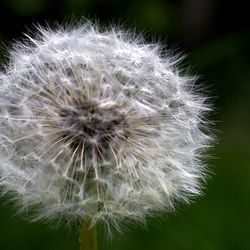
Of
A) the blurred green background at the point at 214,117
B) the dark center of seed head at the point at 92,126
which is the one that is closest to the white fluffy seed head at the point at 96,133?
the dark center of seed head at the point at 92,126

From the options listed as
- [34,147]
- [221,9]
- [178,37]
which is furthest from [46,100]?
[221,9]

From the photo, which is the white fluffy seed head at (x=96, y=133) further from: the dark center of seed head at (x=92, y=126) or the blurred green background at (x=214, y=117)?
the blurred green background at (x=214, y=117)

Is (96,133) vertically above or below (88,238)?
above

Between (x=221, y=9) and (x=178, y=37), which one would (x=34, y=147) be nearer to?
(x=178, y=37)

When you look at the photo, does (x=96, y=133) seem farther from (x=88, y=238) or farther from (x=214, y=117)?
(x=214, y=117)

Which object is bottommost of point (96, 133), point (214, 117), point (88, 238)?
point (88, 238)

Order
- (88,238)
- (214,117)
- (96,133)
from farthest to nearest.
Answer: (214,117) < (96,133) < (88,238)

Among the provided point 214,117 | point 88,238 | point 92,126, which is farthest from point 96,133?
point 214,117
